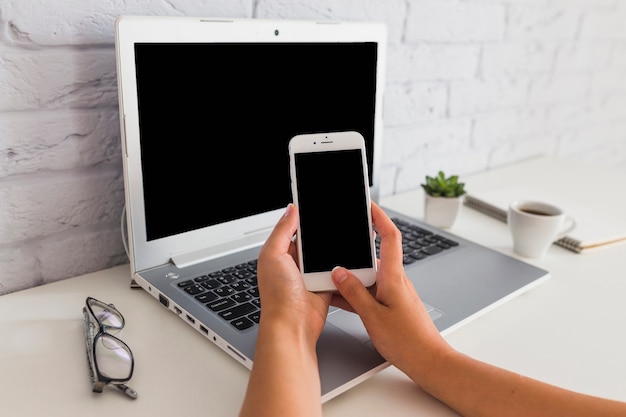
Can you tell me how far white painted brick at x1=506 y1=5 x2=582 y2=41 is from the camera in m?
1.23

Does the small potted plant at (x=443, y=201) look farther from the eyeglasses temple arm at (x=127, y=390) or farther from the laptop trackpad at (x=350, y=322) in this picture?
the eyeglasses temple arm at (x=127, y=390)

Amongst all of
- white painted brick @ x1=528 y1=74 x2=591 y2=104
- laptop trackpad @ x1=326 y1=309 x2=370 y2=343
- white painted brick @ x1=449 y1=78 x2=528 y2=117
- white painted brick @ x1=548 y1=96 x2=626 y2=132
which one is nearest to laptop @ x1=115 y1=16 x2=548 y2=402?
laptop trackpad @ x1=326 y1=309 x2=370 y2=343

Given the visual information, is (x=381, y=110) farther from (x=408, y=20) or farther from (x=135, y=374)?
(x=135, y=374)

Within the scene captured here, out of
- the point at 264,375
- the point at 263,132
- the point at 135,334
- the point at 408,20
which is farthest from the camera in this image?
the point at 408,20

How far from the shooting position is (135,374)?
0.51 m

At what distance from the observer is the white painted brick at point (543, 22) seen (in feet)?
4.05

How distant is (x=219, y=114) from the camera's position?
0.67 m

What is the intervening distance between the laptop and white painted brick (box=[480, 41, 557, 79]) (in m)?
0.49

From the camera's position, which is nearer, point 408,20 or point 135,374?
point 135,374

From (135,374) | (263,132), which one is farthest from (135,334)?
(263,132)

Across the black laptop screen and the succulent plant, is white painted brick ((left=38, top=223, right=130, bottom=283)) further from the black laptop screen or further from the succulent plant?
the succulent plant

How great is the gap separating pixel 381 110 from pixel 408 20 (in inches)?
10.3

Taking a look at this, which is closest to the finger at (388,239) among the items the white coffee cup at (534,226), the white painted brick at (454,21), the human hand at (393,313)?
the human hand at (393,313)

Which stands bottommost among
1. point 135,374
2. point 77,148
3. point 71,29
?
point 135,374
